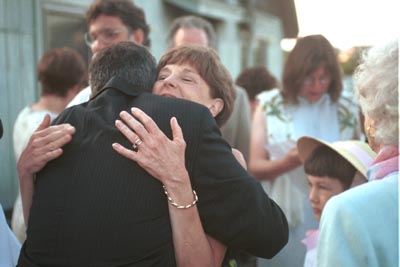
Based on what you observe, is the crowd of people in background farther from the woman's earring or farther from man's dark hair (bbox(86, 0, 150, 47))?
man's dark hair (bbox(86, 0, 150, 47))

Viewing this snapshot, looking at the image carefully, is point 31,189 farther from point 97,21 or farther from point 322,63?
point 322,63

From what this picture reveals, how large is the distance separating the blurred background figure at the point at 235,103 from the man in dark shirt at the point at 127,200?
1698mm

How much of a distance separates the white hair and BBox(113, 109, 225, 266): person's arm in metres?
0.56

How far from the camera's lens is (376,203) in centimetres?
148

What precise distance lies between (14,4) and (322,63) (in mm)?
2914

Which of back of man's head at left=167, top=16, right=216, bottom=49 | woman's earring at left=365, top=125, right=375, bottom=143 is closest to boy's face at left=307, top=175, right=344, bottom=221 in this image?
woman's earring at left=365, top=125, right=375, bottom=143

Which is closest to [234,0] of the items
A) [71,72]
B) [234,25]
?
[234,25]

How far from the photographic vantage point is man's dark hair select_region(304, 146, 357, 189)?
284cm

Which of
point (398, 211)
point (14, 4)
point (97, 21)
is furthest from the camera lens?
point (14, 4)

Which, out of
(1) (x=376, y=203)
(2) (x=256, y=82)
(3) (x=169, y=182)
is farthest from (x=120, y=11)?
(2) (x=256, y=82)

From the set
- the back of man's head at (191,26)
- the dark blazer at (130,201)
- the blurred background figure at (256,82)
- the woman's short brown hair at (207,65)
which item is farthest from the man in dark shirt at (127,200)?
the blurred background figure at (256,82)

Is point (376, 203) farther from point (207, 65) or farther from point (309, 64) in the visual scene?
point (309, 64)

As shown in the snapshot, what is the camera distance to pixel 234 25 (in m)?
11.5

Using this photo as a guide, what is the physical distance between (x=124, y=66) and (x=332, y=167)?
56.2 inches
